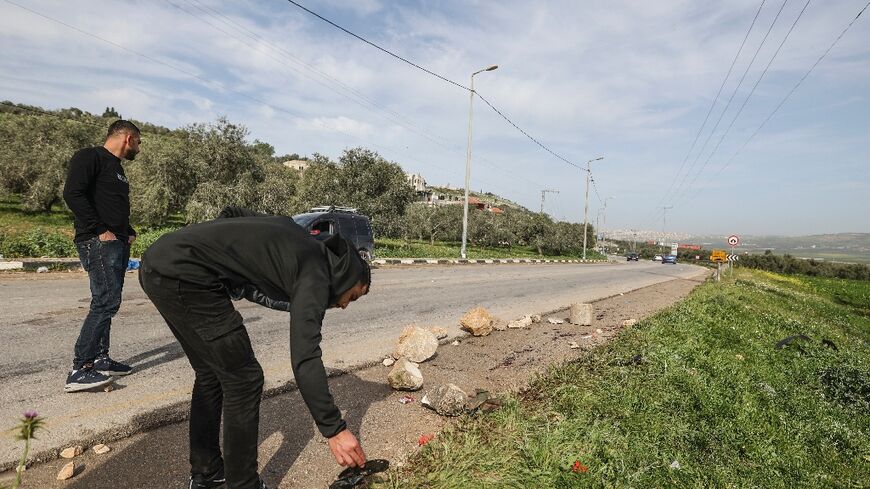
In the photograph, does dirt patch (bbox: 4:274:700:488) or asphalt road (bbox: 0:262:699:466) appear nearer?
dirt patch (bbox: 4:274:700:488)

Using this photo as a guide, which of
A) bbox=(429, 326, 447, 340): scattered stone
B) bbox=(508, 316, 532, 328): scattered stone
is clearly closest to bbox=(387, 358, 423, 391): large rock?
bbox=(429, 326, 447, 340): scattered stone

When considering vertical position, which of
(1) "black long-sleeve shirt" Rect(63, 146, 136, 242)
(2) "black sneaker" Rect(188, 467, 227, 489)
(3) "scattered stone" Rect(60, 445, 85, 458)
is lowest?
(3) "scattered stone" Rect(60, 445, 85, 458)

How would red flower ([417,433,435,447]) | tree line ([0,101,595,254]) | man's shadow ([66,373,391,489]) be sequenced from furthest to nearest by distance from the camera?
tree line ([0,101,595,254]) → red flower ([417,433,435,447]) → man's shadow ([66,373,391,489])

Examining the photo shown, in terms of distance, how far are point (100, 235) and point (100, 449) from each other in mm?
1789

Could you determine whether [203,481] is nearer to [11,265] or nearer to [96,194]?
[96,194]

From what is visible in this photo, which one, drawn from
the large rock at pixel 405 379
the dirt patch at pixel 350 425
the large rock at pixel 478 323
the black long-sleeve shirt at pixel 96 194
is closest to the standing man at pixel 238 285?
the dirt patch at pixel 350 425

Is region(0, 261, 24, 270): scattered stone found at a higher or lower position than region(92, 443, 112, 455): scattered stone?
higher

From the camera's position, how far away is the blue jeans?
138 inches

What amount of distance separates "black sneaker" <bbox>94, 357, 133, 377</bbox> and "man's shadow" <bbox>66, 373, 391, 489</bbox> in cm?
124

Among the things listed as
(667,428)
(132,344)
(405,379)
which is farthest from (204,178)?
(667,428)

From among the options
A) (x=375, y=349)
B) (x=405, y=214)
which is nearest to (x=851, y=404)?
(x=375, y=349)

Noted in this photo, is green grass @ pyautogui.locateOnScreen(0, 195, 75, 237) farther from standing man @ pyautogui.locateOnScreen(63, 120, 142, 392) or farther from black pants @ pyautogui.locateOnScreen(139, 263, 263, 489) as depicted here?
black pants @ pyautogui.locateOnScreen(139, 263, 263, 489)

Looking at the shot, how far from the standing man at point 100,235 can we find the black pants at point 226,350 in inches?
81.9

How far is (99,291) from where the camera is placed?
356cm
